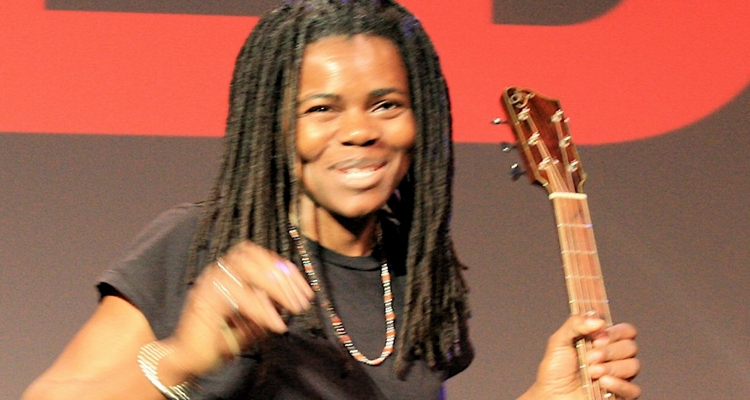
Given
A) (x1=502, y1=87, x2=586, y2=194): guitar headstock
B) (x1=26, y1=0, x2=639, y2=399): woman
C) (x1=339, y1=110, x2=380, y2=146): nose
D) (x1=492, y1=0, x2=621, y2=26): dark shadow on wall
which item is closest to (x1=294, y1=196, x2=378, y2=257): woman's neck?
(x1=26, y1=0, x2=639, y2=399): woman

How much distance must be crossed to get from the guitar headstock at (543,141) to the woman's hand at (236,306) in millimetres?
510

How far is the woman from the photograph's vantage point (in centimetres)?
112

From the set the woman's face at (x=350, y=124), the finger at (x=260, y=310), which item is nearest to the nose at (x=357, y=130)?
the woman's face at (x=350, y=124)

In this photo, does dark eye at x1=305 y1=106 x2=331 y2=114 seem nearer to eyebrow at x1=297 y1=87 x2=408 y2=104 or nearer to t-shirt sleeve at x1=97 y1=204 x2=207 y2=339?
eyebrow at x1=297 y1=87 x2=408 y2=104

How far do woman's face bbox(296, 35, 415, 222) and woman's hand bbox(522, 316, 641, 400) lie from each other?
11.6 inches

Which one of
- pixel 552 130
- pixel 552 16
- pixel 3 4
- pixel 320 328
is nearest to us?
pixel 320 328

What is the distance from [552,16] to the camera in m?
1.92

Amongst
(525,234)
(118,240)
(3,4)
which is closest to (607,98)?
(525,234)

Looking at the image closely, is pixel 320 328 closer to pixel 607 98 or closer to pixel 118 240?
pixel 118 240

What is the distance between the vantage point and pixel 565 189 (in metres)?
1.33

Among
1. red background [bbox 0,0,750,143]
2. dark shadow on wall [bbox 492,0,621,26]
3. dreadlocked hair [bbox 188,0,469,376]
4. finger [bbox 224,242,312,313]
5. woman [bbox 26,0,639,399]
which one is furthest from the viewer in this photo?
dark shadow on wall [bbox 492,0,621,26]

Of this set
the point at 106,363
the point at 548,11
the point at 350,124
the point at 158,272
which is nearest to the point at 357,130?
the point at 350,124

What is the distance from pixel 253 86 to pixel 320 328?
0.32m

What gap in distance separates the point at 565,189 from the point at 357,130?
1.04 ft
